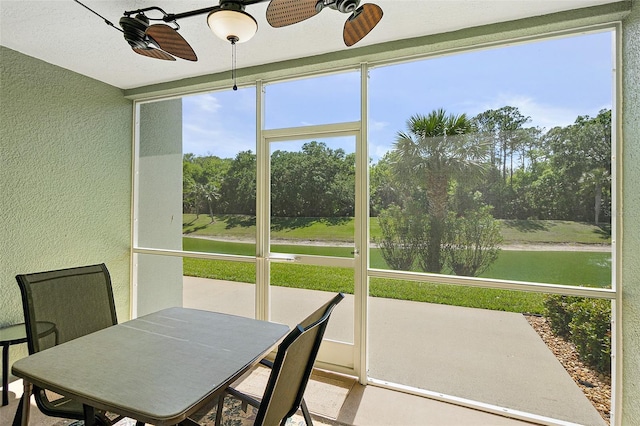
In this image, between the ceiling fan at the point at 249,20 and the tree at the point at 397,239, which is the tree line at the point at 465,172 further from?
the ceiling fan at the point at 249,20

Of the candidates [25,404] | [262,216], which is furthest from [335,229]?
[25,404]

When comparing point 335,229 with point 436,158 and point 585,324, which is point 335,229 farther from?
point 585,324

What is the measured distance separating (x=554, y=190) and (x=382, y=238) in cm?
126

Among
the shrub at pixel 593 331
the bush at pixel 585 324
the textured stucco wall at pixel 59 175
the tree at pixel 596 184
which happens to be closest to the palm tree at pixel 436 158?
the tree at pixel 596 184

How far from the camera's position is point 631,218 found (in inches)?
72.5

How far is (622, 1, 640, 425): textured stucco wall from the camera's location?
1770mm

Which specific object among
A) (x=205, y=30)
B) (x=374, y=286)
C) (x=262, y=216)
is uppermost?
(x=205, y=30)

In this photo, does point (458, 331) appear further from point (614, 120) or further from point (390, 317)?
point (614, 120)

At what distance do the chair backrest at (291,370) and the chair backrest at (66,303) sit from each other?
53.9 inches

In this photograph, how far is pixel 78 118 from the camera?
3021 mm

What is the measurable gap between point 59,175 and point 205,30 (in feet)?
6.55

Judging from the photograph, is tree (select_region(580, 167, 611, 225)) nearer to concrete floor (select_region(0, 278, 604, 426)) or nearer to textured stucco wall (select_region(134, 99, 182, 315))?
concrete floor (select_region(0, 278, 604, 426))

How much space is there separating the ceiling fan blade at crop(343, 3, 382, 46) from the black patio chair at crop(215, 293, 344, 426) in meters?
1.32

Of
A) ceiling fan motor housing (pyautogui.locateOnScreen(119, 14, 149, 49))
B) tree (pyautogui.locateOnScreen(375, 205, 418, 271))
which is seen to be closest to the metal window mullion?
tree (pyautogui.locateOnScreen(375, 205, 418, 271))
